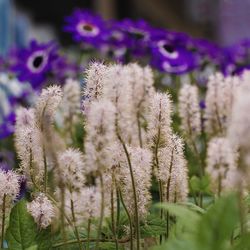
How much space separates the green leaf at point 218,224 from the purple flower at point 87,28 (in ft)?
3.91

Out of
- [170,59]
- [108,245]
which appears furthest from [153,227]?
[170,59]

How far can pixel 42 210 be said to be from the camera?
76 centimetres

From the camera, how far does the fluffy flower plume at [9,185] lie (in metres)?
0.74

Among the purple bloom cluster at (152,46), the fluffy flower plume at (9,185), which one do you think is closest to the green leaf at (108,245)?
the fluffy flower plume at (9,185)

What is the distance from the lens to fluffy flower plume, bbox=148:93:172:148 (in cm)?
75

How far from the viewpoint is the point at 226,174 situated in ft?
2.38

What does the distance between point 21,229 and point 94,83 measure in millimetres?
177

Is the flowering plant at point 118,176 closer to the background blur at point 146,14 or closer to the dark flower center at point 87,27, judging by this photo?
the dark flower center at point 87,27

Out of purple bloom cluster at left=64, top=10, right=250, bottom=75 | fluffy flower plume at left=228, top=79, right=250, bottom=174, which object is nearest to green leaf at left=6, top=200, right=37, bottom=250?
fluffy flower plume at left=228, top=79, right=250, bottom=174

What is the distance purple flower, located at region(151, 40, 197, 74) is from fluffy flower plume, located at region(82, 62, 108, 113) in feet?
3.01

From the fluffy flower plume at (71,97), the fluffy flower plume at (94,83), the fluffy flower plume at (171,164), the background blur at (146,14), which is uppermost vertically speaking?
the background blur at (146,14)

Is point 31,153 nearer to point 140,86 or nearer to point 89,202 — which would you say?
point 89,202

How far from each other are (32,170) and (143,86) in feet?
0.98

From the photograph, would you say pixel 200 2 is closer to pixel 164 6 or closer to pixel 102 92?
pixel 164 6
